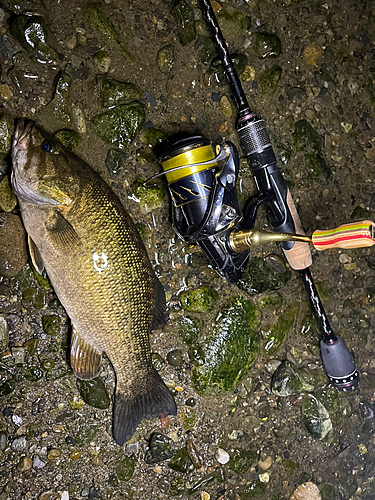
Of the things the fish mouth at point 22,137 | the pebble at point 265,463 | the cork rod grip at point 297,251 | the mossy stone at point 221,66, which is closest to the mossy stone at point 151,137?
the mossy stone at point 221,66

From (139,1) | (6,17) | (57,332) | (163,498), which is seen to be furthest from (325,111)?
(163,498)

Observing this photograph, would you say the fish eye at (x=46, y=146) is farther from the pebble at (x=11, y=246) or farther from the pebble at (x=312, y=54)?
the pebble at (x=312, y=54)

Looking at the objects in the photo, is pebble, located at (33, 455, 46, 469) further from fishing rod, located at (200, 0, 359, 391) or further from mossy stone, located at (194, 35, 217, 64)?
mossy stone, located at (194, 35, 217, 64)

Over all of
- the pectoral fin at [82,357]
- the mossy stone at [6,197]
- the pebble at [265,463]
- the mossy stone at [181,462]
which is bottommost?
the pebble at [265,463]

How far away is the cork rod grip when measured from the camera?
2.29 metres

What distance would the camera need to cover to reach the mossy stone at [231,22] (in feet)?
7.72

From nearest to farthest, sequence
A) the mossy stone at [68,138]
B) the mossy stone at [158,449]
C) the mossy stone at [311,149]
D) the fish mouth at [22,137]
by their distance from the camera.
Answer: the fish mouth at [22,137], the mossy stone at [68,138], the mossy stone at [158,449], the mossy stone at [311,149]

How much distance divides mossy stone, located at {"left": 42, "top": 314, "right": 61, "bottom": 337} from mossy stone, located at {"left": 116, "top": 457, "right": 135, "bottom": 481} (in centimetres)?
73

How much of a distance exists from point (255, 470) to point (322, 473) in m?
0.45

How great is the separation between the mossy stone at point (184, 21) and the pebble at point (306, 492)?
99.3 inches

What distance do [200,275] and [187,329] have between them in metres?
0.29

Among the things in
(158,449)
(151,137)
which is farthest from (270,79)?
(158,449)

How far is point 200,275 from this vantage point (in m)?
2.36

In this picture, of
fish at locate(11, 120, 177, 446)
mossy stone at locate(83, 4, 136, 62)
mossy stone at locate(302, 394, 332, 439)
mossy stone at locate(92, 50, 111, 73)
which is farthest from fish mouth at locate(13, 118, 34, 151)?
mossy stone at locate(302, 394, 332, 439)
